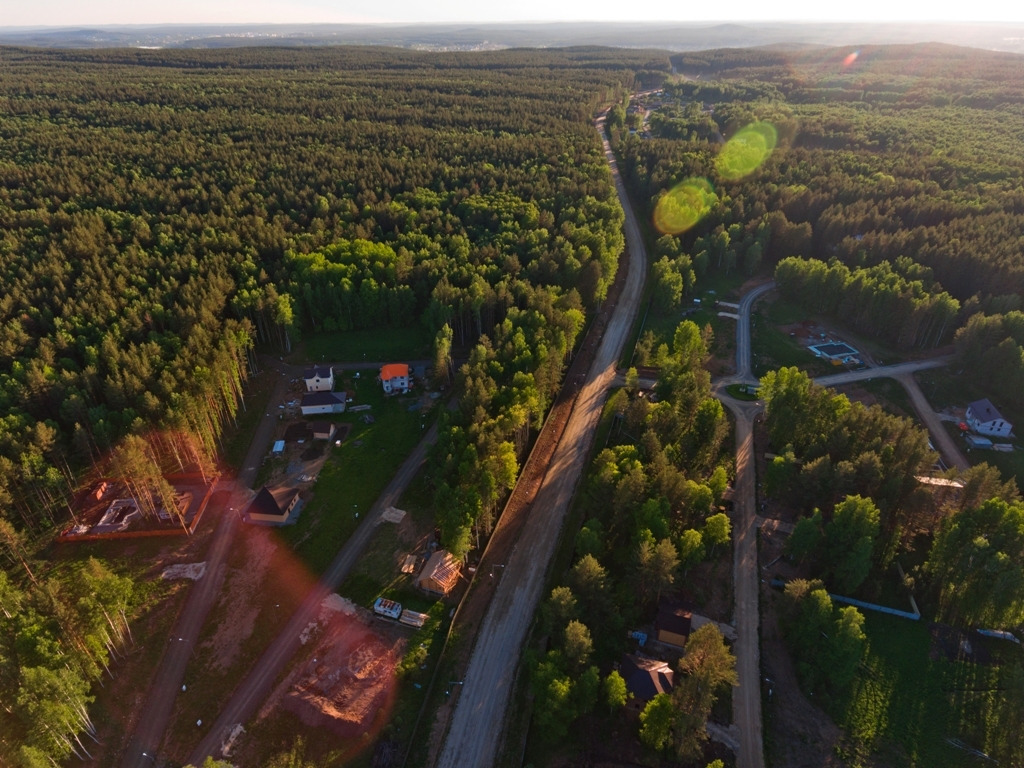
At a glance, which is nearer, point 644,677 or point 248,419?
point 644,677

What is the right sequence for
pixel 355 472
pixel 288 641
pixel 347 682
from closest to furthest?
pixel 347 682 < pixel 288 641 < pixel 355 472

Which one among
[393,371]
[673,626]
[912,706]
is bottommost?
[912,706]

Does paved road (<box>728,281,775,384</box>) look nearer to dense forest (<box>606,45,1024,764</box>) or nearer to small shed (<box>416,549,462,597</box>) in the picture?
dense forest (<box>606,45,1024,764</box>)

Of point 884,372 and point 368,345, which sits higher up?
point 368,345

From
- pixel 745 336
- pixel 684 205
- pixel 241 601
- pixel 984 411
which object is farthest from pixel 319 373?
pixel 984 411

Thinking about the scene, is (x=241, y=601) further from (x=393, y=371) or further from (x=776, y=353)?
(x=776, y=353)

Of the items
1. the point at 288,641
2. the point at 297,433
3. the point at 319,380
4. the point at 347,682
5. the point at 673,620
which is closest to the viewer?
the point at 347,682
